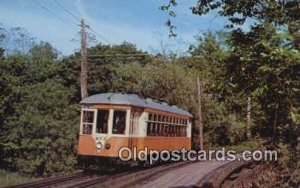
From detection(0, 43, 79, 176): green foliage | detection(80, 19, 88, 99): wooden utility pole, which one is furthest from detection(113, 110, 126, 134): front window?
→ detection(80, 19, 88, 99): wooden utility pole

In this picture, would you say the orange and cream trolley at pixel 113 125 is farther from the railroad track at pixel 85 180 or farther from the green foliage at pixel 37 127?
the green foliage at pixel 37 127

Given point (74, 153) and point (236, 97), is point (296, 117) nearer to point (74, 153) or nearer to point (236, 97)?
point (236, 97)

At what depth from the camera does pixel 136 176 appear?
18.1 meters

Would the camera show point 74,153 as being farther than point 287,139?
Yes

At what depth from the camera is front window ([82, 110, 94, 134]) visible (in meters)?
19.5

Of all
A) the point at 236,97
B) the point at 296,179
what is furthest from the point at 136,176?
the point at 236,97

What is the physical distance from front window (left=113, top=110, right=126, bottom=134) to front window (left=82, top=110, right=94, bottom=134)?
1001 mm

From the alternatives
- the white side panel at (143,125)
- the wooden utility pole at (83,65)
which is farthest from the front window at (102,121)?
the wooden utility pole at (83,65)

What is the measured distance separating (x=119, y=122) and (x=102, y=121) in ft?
2.37

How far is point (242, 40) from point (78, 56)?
109ft

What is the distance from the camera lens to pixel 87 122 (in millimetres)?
19578

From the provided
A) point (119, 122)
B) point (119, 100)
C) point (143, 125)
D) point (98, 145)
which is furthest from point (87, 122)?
point (143, 125)

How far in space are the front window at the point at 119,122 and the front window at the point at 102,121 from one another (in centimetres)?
37

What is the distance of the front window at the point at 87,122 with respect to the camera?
63.9 ft
